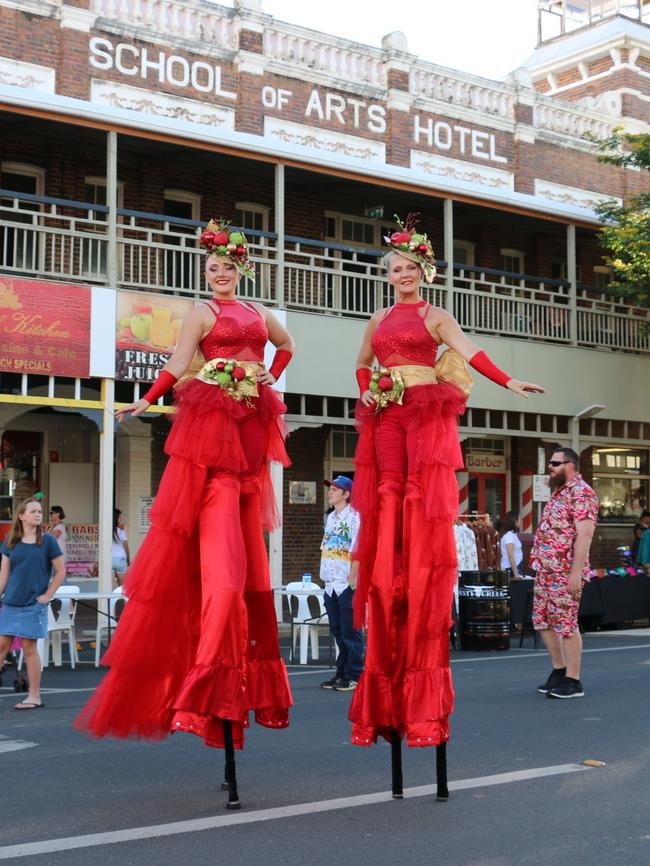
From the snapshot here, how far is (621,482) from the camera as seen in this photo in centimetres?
2614

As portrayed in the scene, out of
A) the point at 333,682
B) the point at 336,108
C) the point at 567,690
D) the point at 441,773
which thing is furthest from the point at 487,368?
the point at 336,108

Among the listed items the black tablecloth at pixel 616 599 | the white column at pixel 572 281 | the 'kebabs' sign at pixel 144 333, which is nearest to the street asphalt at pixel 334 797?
the 'kebabs' sign at pixel 144 333

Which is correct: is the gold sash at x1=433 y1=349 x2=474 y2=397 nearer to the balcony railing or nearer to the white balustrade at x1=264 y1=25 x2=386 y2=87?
the balcony railing

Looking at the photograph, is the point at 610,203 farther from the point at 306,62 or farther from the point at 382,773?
the point at 382,773

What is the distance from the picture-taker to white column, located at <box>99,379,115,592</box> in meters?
15.5

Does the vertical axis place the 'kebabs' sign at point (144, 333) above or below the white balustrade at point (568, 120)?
below

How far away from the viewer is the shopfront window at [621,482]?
84.6ft

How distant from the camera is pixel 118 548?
17.6m

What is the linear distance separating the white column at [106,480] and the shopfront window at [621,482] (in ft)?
42.5

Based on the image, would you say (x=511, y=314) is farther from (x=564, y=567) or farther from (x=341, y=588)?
(x=564, y=567)

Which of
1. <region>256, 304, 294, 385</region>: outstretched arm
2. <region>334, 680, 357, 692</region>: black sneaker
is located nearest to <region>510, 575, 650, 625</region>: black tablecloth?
<region>334, 680, 357, 692</region>: black sneaker

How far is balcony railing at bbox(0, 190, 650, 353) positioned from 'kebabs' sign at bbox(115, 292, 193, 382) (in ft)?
1.13

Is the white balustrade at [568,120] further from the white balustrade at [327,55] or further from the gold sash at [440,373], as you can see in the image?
the gold sash at [440,373]

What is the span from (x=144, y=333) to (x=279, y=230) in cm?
283
